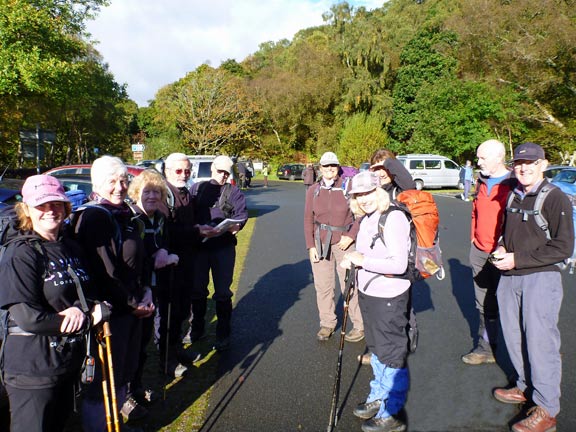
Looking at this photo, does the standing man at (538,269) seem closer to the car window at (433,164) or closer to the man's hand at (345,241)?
the man's hand at (345,241)

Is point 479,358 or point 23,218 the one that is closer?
point 23,218

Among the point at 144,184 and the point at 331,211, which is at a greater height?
the point at 144,184

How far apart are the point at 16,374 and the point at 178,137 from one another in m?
40.4

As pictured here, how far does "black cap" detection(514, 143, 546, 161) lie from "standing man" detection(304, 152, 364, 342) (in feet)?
5.86

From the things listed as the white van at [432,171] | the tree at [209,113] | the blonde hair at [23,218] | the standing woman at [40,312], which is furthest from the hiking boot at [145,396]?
the tree at [209,113]

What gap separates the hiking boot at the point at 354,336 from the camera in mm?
5125

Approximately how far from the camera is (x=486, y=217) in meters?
4.34

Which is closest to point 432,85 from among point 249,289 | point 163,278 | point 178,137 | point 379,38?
point 379,38

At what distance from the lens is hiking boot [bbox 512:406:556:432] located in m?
3.33

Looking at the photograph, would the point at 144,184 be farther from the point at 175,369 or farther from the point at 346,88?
the point at 346,88

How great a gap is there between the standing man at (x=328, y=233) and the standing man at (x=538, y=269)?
1673 millimetres

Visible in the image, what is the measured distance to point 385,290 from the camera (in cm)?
342

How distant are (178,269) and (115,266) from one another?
1.60m

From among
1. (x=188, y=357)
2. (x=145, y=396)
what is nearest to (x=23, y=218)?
(x=145, y=396)
